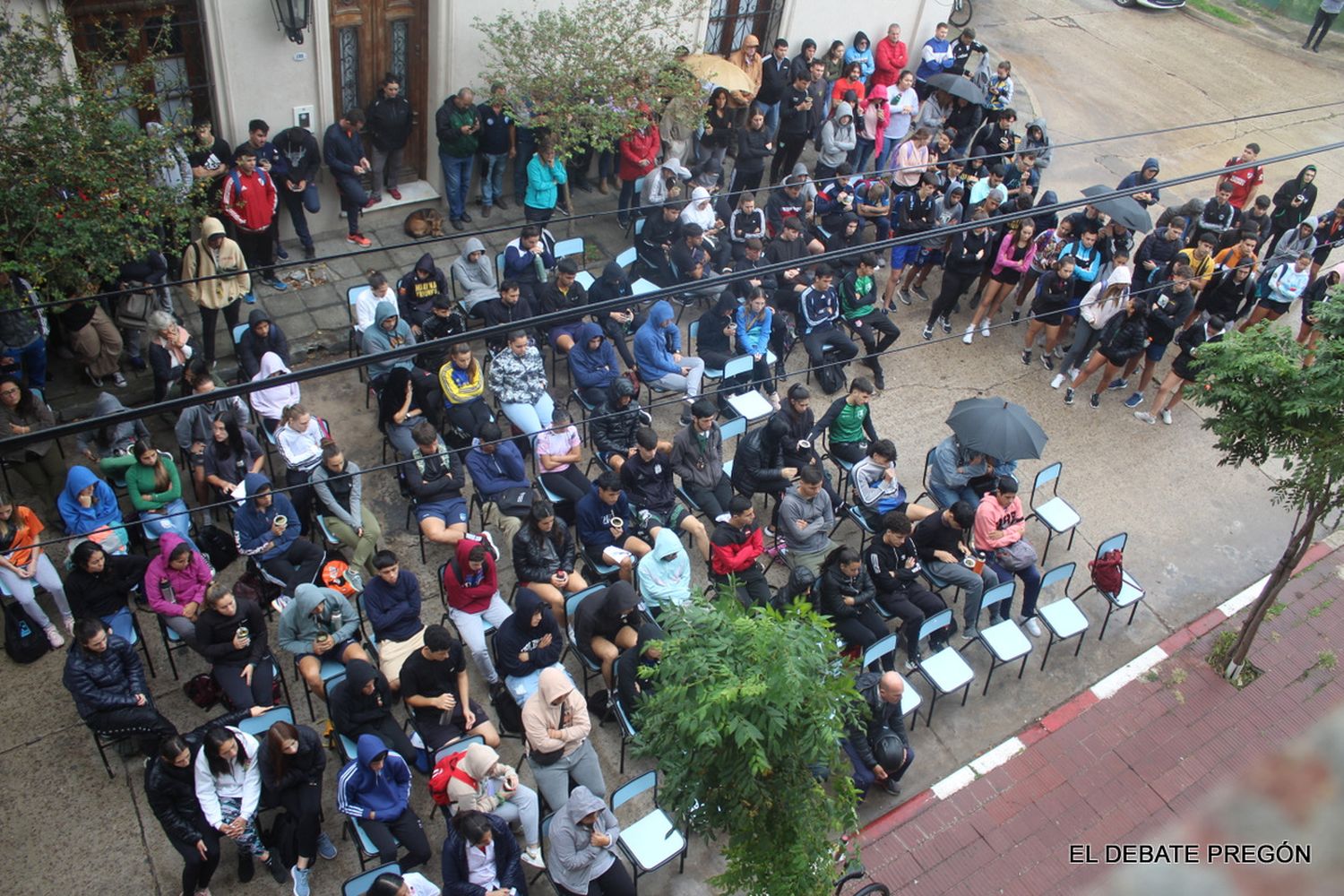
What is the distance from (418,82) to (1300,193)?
1084cm

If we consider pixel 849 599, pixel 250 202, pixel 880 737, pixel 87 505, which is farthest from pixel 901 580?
pixel 250 202

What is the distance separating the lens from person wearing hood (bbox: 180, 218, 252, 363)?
35.7 feet

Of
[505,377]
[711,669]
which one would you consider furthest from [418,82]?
[711,669]

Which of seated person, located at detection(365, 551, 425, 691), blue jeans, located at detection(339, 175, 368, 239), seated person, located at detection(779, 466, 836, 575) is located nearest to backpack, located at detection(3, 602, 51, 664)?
seated person, located at detection(365, 551, 425, 691)

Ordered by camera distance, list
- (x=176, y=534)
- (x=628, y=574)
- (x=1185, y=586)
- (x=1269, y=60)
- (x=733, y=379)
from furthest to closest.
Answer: (x=1269, y=60)
(x=733, y=379)
(x=1185, y=586)
(x=628, y=574)
(x=176, y=534)

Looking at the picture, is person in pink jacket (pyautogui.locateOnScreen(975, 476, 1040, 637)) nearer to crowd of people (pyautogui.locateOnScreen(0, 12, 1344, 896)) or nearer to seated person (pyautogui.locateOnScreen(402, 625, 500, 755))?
crowd of people (pyautogui.locateOnScreen(0, 12, 1344, 896))

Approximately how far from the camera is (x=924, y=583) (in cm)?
1021

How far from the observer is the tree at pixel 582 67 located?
41.7 feet

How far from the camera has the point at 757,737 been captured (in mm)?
5973

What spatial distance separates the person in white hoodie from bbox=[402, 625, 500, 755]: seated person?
1.12 m

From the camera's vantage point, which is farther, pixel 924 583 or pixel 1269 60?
pixel 1269 60

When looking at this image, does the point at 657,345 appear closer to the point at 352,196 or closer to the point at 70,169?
the point at 352,196

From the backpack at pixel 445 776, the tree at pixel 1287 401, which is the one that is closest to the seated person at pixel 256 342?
the backpack at pixel 445 776

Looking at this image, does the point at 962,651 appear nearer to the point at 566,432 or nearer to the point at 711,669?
the point at 566,432
